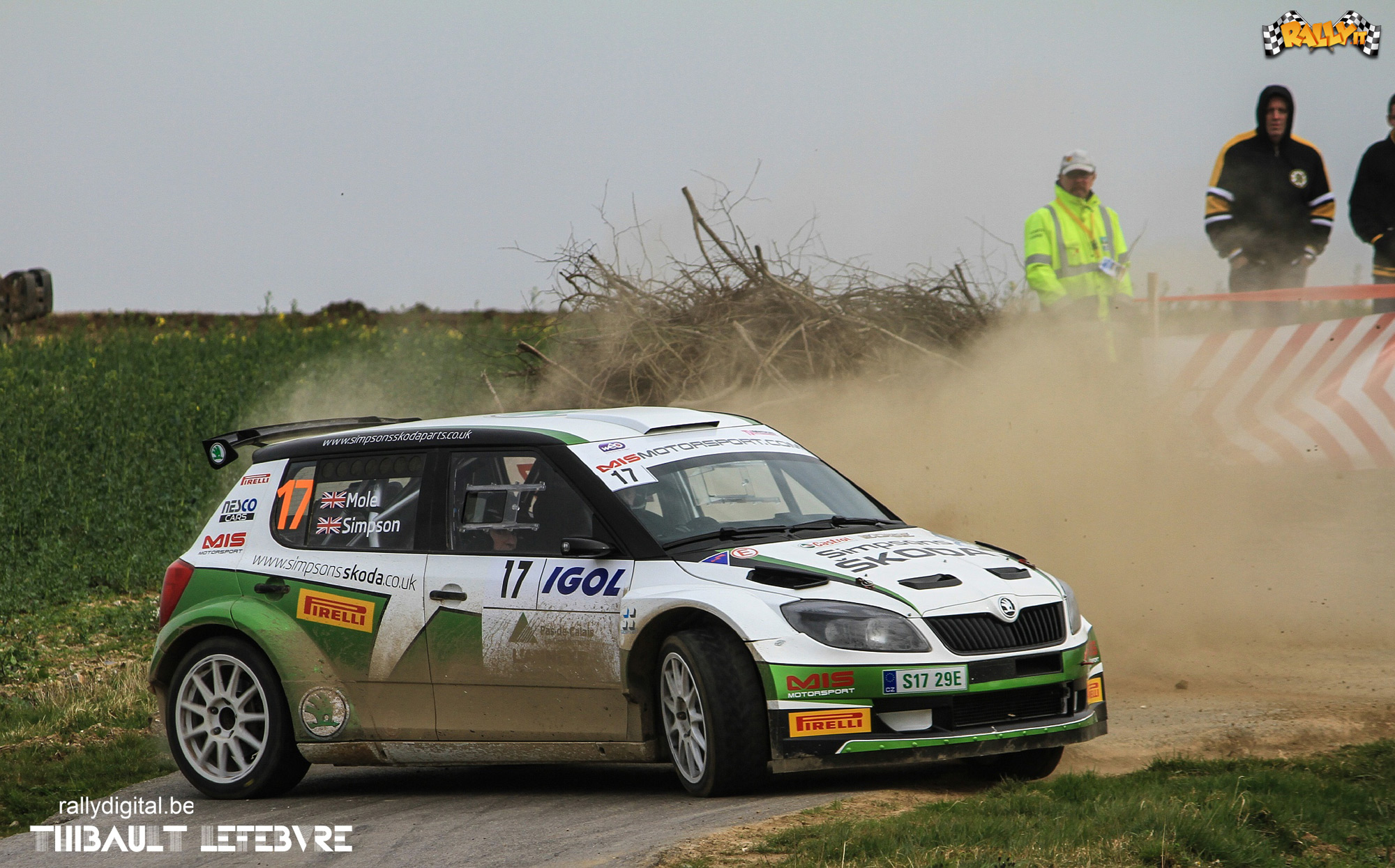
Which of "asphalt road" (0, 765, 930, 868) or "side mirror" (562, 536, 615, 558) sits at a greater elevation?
"side mirror" (562, 536, 615, 558)

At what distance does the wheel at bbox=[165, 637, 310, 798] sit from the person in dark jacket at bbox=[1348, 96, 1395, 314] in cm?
1016

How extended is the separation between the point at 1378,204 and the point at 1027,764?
8.43 metres

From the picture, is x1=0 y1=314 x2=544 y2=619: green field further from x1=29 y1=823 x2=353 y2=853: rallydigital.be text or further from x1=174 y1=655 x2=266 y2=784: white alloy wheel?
x1=29 y1=823 x2=353 y2=853: rallydigital.be text

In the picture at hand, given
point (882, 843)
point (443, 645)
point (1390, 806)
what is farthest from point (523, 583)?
point (1390, 806)

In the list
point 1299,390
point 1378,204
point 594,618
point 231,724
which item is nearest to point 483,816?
point 594,618

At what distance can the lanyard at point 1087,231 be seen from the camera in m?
12.9

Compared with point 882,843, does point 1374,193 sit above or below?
above

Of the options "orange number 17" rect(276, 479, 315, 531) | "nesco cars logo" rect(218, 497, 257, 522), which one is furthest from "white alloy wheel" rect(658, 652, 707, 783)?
"nesco cars logo" rect(218, 497, 257, 522)

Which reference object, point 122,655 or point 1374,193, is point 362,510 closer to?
point 122,655

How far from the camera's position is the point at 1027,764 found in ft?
22.5

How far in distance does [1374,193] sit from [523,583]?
30.9 ft

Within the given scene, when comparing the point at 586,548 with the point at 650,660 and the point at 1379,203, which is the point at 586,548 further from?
the point at 1379,203

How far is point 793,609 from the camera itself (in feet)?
21.0

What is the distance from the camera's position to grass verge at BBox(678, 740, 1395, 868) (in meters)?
5.07
